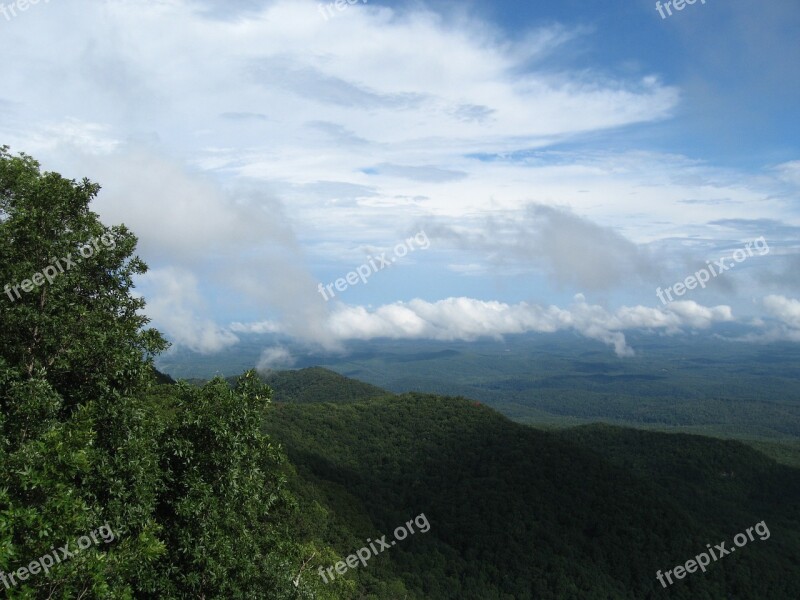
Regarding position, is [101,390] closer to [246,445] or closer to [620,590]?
[246,445]

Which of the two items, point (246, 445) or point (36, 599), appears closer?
point (36, 599)

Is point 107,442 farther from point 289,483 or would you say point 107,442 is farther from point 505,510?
point 505,510

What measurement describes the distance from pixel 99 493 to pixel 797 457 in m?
208

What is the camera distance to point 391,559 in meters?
71.3

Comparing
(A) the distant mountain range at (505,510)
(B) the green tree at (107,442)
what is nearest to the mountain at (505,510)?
(A) the distant mountain range at (505,510)

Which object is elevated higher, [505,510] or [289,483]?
[289,483]

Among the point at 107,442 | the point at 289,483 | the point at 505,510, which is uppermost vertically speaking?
the point at 107,442

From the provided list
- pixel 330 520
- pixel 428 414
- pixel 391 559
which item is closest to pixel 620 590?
pixel 391 559

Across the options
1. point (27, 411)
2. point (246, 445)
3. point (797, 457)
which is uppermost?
point (27, 411)

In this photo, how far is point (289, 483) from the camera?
6159cm

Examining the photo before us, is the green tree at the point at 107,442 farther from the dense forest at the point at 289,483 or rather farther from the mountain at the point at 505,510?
the mountain at the point at 505,510

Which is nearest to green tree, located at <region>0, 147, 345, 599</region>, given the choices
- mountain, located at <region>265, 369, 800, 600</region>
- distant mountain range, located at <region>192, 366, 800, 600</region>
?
distant mountain range, located at <region>192, 366, 800, 600</region>

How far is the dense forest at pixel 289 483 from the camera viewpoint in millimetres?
10805

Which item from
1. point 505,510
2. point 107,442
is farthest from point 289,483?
point 107,442
